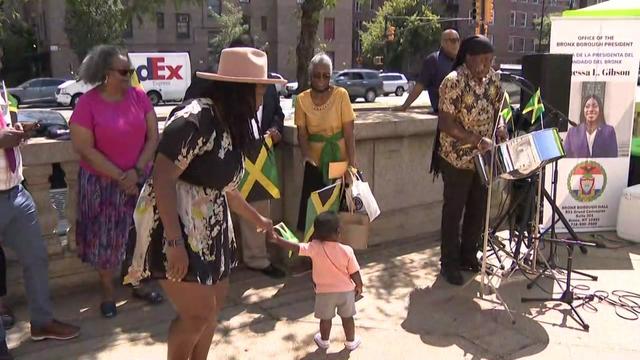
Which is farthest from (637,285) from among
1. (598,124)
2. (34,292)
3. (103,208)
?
(34,292)

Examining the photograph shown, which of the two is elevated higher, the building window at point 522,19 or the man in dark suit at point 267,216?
the building window at point 522,19

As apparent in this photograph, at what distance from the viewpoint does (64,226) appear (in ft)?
14.7

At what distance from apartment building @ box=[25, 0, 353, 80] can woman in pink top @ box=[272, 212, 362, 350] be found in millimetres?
36683

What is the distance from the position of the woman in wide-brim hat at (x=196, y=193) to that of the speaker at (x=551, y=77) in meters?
3.34

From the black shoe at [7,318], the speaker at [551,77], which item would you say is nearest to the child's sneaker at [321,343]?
the black shoe at [7,318]

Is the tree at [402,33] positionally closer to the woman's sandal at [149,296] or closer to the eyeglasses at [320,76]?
the eyeglasses at [320,76]

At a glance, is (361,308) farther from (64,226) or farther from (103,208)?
(64,226)

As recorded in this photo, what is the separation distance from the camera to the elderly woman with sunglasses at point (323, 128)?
4320 millimetres

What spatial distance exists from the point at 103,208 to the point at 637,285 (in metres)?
4.04

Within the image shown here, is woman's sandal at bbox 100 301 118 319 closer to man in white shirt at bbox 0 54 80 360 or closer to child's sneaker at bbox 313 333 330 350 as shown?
man in white shirt at bbox 0 54 80 360

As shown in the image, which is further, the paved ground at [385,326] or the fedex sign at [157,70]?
the fedex sign at [157,70]

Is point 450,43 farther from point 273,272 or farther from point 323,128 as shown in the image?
point 273,272

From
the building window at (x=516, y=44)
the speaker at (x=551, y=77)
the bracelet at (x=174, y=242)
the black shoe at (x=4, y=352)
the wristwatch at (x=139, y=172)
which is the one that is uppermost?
the building window at (x=516, y=44)

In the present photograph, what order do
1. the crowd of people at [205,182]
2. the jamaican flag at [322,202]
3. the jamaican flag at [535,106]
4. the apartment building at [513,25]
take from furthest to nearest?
1. the apartment building at [513,25]
2. the jamaican flag at [535,106]
3. the jamaican flag at [322,202]
4. the crowd of people at [205,182]
